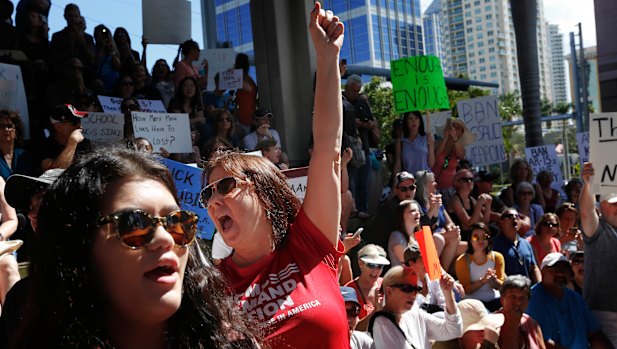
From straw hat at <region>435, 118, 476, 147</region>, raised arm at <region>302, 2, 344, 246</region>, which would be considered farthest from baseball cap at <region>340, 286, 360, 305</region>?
straw hat at <region>435, 118, 476, 147</region>

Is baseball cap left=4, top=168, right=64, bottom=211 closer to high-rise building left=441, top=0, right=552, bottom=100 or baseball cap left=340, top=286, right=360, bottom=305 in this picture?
baseball cap left=340, top=286, right=360, bottom=305

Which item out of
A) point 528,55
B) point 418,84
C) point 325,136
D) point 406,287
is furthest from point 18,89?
point 528,55

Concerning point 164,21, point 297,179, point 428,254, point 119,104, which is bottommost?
point 428,254

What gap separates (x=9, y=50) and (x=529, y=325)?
16.8 ft

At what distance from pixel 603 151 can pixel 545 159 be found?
5.95 meters

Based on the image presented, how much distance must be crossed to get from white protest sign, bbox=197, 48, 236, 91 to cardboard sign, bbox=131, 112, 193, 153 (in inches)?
82.4

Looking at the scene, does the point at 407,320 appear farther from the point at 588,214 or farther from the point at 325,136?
the point at 325,136

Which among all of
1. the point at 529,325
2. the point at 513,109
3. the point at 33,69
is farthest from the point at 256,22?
the point at 513,109

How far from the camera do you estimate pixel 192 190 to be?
4.39m

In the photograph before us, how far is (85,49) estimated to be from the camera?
7414 millimetres

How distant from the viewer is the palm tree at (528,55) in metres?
15.3

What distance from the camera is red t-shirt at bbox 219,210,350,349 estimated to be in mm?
2104

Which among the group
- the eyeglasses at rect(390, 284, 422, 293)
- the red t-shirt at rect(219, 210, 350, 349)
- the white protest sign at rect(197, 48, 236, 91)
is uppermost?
the white protest sign at rect(197, 48, 236, 91)

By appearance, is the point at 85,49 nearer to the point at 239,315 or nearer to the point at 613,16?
the point at 239,315
